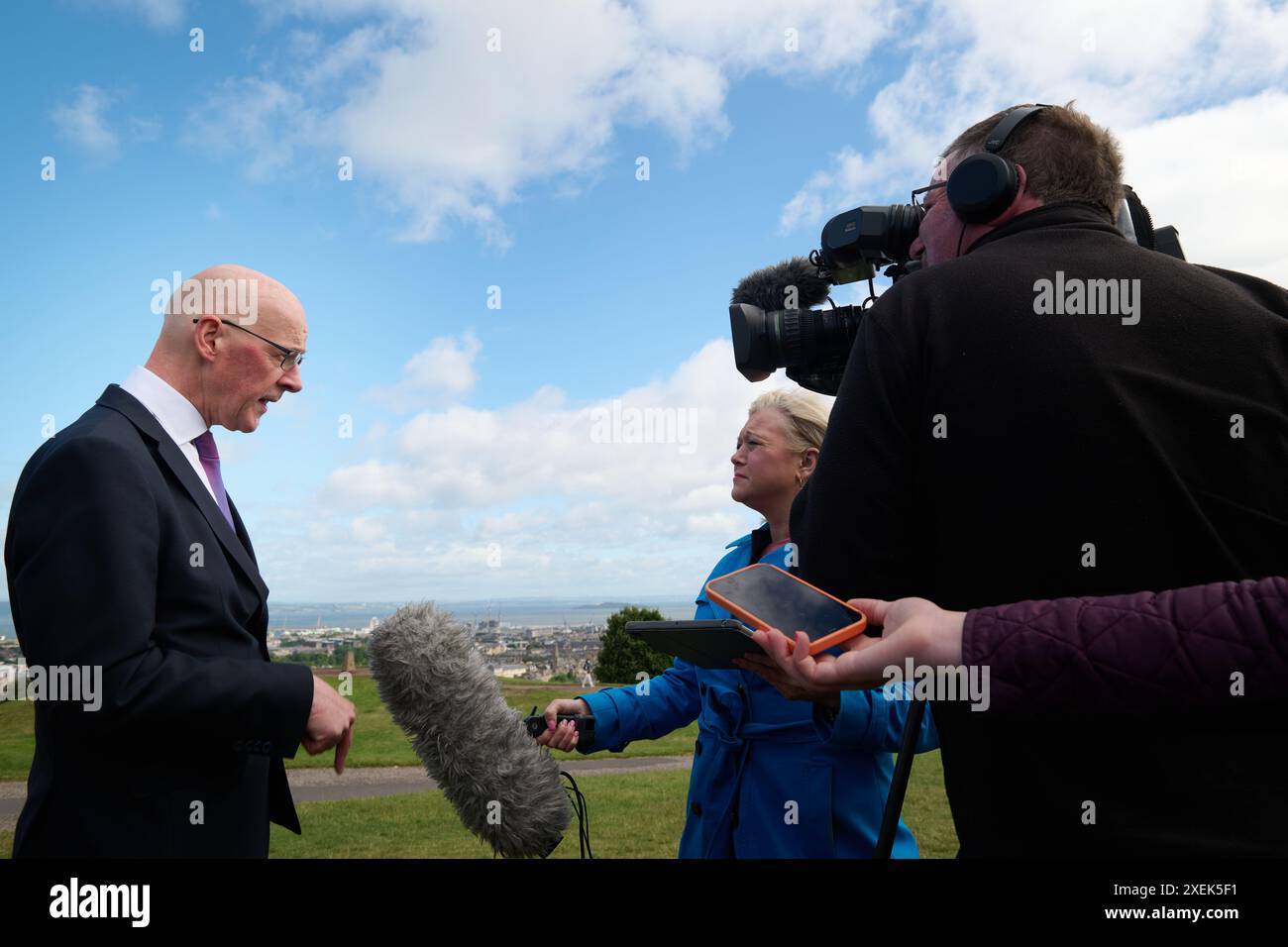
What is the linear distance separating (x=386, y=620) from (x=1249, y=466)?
7.97 feet

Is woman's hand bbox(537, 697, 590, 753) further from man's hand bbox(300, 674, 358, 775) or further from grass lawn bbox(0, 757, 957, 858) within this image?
grass lawn bbox(0, 757, 957, 858)

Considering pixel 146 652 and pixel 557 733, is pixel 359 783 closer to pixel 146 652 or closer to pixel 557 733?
pixel 557 733

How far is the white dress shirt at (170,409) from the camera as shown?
2.73 m

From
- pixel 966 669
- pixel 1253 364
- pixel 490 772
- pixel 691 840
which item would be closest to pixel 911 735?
pixel 966 669

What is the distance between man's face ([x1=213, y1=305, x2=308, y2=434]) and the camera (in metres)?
2.88

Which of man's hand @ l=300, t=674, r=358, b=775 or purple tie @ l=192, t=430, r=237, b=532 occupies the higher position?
purple tie @ l=192, t=430, r=237, b=532

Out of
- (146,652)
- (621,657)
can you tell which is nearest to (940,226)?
(146,652)

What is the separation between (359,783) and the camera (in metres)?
12.4

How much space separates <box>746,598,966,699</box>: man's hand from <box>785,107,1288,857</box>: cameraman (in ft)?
0.56

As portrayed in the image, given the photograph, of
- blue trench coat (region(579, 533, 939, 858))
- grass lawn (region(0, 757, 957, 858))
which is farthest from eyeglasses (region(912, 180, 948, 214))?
grass lawn (region(0, 757, 957, 858))

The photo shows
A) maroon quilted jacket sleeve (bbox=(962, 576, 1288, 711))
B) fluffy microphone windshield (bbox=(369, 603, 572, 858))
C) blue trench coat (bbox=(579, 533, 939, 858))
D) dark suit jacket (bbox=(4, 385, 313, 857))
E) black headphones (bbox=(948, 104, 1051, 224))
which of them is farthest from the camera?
blue trench coat (bbox=(579, 533, 939, 858))

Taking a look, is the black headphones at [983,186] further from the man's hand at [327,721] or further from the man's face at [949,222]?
the man's hand at [327,721]

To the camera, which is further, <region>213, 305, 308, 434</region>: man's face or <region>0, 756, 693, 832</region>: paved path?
<region>0, 756, 693, 832</region>: paved path

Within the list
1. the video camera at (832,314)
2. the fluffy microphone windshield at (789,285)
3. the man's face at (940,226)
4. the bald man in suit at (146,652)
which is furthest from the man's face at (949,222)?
the bald man in suit at (146,652)
